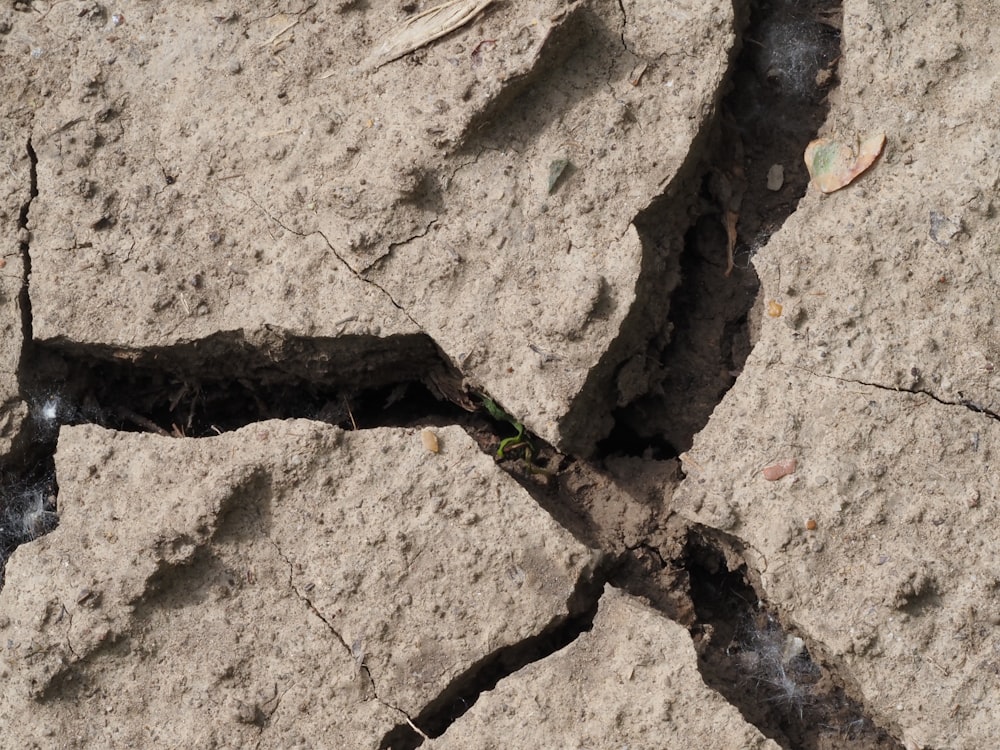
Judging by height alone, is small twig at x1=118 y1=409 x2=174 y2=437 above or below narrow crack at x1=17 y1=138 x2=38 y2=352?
below

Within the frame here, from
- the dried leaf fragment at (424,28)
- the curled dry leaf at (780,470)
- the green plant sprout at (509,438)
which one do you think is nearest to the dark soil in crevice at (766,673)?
the curled dry leaf at (780,470)

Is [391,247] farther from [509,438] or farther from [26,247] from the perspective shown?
[26,247]

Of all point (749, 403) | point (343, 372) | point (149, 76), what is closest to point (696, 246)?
point (749, 403)

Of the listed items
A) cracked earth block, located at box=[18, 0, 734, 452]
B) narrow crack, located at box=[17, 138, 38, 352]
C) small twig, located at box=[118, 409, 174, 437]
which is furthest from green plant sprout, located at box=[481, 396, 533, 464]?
narrow crack, located at box=[17, 138, 38, 352]

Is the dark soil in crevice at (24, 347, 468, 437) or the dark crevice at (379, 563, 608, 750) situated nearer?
the dark crevice at (379, 563, 608, 750)

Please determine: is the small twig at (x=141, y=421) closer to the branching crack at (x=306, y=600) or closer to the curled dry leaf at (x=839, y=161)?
the branching crack at (x=306, y=600)

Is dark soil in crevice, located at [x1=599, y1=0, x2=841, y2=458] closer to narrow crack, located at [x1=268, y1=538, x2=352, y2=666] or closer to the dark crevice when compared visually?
the dark crevice

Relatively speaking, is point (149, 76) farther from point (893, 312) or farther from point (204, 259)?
point (893, 312)
